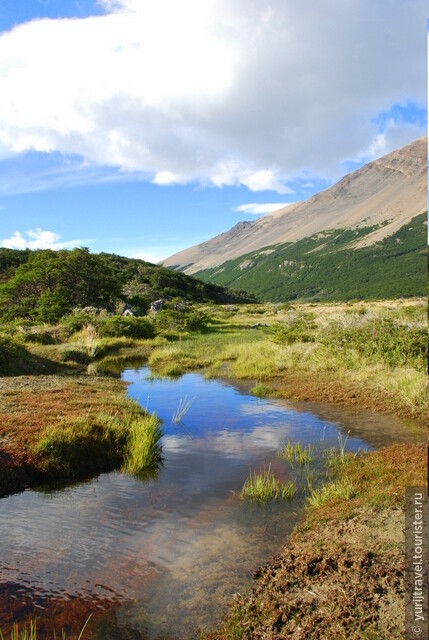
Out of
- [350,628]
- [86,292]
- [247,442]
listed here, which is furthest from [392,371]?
[86,292]

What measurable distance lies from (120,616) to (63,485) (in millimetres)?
4010

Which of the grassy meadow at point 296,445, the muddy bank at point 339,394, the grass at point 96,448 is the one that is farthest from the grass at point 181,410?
the muddy bank at point 339,394

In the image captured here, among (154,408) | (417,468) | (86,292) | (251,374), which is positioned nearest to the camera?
(417,468)

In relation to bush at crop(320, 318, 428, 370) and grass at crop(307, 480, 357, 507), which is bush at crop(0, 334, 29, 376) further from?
grass at crop(307, 480, 357, 507)

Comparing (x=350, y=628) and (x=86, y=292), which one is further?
(x=86, y=292)

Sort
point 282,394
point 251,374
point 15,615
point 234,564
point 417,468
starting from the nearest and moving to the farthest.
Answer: point 15,615
point 234,564
point 417,468
point 282,394
point 251,374

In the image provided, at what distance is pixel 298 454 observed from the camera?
10.1 meters

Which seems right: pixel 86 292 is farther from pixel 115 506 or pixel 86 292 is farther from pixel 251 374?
pixel 115 506

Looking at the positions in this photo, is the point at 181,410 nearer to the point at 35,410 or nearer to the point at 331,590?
the point at 35,410

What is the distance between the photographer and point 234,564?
6.04 meters

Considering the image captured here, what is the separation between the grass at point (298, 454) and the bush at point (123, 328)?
77.3ft

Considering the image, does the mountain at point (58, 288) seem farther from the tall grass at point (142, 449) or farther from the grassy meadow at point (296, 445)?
the tall grass at point (142, 449)

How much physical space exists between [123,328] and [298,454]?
25045mm

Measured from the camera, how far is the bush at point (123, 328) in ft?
107
